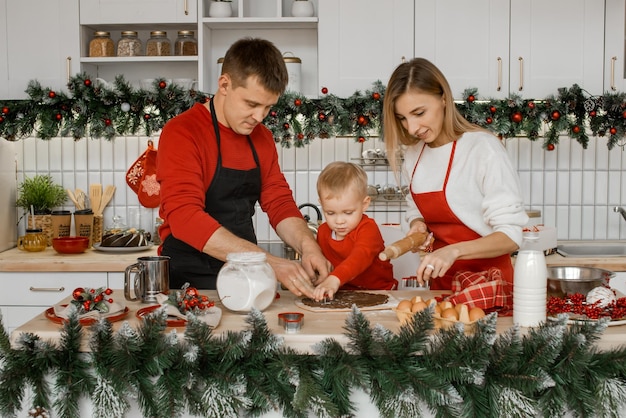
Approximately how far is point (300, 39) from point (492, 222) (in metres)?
2.17

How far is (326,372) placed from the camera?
1661 mm

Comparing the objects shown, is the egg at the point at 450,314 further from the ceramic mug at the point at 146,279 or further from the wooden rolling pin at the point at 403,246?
the ceramic mug at the point at 146,279

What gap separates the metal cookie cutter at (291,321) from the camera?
178 centimetres

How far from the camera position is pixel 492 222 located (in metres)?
2.28

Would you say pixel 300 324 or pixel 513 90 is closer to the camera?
pixel 300 324

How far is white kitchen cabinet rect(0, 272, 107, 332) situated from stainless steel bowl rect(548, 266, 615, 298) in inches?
89.1

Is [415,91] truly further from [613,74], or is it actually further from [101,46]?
[101,46]

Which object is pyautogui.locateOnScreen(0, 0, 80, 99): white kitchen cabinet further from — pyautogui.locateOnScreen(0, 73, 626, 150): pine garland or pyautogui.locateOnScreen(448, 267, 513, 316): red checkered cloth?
pyautogui.locateOnScreen(448, 267, 513, 316): red checkered cloth

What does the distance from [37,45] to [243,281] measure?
243cm

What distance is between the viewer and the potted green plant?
13.1ft

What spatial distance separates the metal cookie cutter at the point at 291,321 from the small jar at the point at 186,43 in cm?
236

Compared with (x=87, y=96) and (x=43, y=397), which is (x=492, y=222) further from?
(x=87, y=96)

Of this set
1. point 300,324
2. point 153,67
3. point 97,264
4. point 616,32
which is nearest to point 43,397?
point 300,324

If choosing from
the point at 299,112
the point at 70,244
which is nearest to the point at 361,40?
the point at 299,112
